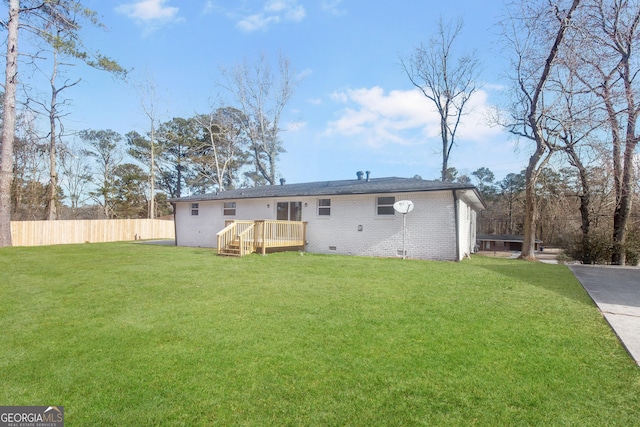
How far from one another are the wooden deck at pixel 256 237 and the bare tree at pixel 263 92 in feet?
44.9

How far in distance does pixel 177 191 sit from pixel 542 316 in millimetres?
34062

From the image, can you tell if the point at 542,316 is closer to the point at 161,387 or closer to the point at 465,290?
the point at 465,290

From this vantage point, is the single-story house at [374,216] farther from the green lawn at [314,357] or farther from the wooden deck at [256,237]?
the green lawn at [314,357]

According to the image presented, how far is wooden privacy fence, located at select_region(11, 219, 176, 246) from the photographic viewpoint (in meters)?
17.4

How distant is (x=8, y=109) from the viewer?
12.6m

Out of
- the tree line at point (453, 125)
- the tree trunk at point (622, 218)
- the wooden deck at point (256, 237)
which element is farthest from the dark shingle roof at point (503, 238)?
the wooden deck at point (256, 237)

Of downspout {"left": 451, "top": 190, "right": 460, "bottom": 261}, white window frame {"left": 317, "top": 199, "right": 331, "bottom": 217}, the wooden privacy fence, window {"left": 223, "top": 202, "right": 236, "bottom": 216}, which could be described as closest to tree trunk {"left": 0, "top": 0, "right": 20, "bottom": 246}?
the wooden privacy fence

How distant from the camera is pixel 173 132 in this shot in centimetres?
3069

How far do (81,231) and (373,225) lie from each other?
18.8 meters

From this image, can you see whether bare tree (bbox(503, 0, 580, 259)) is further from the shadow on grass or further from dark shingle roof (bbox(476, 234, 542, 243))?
dark shingle roof (bbox(476, 234, 542, 243))

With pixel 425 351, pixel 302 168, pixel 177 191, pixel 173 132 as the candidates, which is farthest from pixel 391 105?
pixel 177 191

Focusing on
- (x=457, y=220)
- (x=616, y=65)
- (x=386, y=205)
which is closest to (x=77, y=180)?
(x=386, y=205)

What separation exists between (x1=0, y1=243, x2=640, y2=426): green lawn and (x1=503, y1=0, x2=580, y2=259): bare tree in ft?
27.1

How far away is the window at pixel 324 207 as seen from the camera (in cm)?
1282
